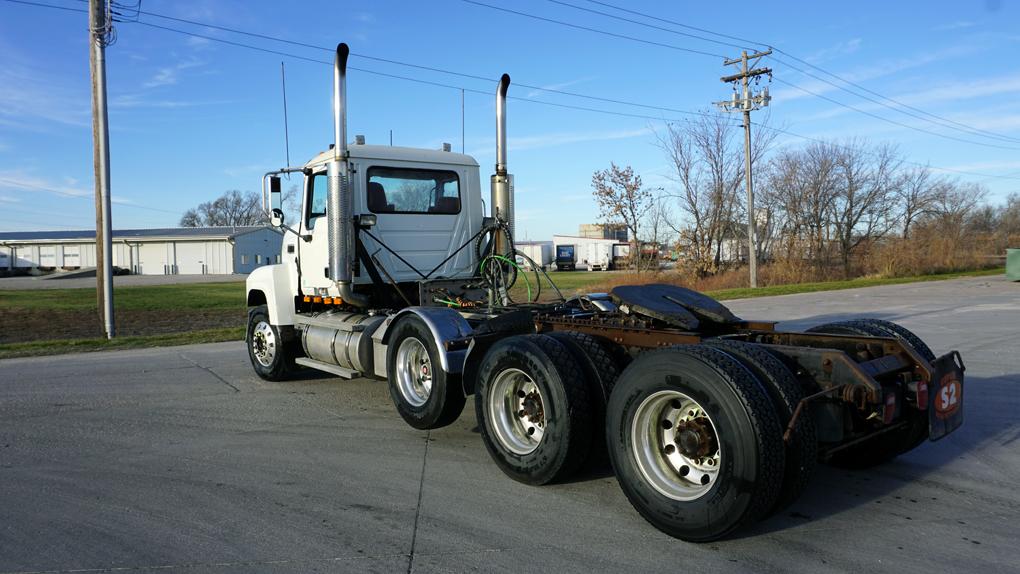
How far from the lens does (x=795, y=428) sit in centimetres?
378

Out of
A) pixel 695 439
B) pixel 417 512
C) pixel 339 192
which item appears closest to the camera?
pixel 695 439

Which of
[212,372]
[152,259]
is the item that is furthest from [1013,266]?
[152,259]

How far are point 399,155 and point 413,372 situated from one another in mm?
2924

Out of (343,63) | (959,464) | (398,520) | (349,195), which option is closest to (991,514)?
(959,464)

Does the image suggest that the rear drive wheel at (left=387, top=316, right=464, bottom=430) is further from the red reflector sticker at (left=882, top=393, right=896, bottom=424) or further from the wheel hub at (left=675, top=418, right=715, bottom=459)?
the red reflector sticker at (left=882, top=393, right=896, bottom=424)

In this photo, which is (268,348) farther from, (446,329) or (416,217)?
(446,329)

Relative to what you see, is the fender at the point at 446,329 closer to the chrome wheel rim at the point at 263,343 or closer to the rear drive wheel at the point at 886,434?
the rear drive wheel at the point at 886,434

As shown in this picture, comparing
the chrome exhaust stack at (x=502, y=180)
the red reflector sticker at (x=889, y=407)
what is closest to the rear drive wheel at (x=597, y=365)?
the red reflector sticker at (x=889, y=407)

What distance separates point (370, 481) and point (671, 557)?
89.3 inches

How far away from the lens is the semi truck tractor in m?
3.88

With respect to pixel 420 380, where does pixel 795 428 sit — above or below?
above

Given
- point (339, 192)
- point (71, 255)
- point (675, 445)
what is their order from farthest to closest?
point (71, 255)
point (339, 192)
point (675, 445)

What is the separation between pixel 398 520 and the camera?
446cm

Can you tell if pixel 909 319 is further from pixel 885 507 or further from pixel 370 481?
pixel 370 481
